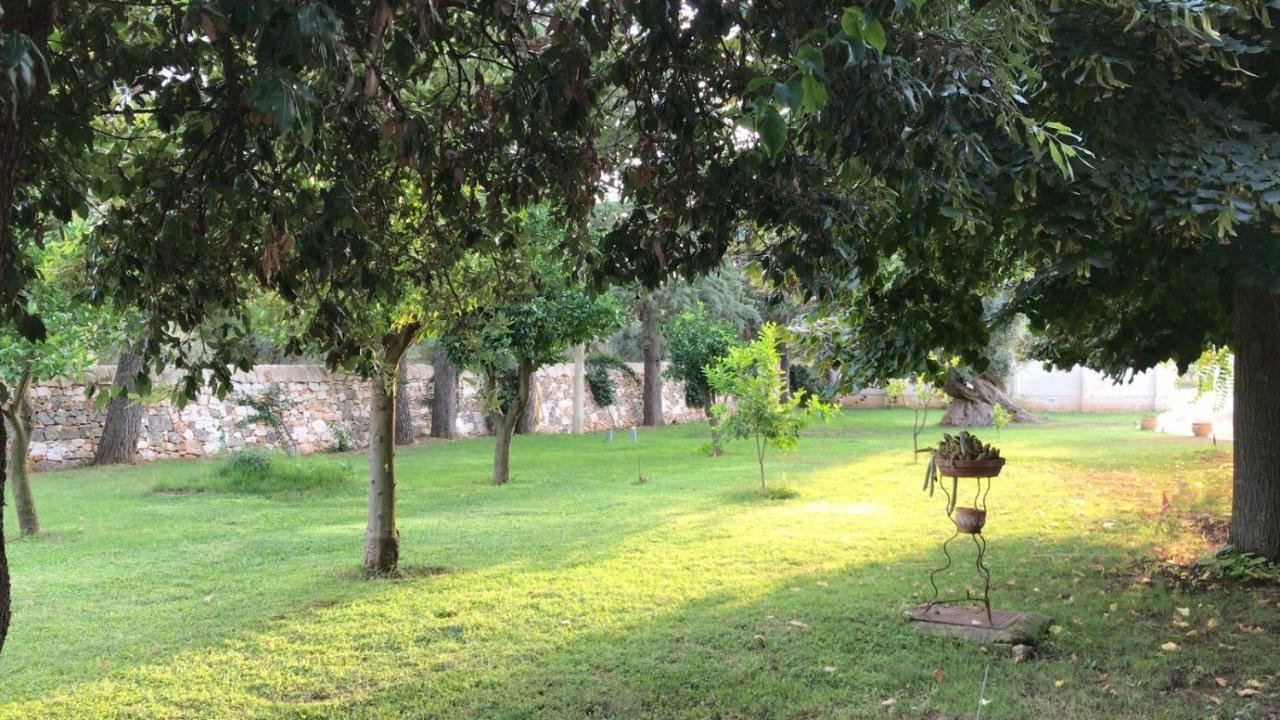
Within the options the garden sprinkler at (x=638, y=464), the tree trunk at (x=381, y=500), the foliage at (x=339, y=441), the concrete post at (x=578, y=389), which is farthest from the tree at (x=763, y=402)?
the concrete post at (x=578, y=389)

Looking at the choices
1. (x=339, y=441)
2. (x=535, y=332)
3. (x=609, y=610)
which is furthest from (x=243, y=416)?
(x=609, y=610)

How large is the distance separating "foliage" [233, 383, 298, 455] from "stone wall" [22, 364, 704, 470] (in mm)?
39

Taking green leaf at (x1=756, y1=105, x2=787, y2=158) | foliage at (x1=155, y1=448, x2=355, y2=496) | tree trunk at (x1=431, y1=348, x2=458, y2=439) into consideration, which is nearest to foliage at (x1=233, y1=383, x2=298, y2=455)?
foliage at (x1=155, y1=448, x2=355, y2=496)

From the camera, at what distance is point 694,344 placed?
22484mm

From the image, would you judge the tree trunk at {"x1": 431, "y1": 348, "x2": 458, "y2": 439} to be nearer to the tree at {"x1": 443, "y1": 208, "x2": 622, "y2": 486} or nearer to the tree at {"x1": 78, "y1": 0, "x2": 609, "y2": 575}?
the tree at {"x1": 443, "y1": 208, "x2": 622, "y2": 486}

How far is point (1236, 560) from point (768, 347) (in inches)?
256

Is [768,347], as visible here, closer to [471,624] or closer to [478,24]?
[471,624]

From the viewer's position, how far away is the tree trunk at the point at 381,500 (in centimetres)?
763

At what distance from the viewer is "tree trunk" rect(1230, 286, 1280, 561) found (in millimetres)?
7012

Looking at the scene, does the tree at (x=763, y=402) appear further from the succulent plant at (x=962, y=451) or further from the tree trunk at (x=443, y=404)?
the tree trunk at (x=443, y=404)

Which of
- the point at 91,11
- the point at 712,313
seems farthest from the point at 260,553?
the point at 712,313

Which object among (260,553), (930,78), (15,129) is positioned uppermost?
(930,78)

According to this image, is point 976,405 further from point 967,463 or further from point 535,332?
point 967,463

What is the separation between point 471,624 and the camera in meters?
6.20
